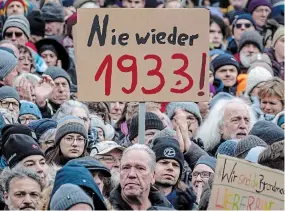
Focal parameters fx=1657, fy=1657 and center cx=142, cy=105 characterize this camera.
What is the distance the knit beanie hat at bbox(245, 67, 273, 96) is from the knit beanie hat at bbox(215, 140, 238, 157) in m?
3.92

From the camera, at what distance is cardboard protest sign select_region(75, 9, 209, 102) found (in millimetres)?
12195

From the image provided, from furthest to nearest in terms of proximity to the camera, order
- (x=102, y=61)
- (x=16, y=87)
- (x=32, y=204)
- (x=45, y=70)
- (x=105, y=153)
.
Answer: (x=45, y=70)
(x=16, y=87)
(x=105, y=153)
(x=102, y=61)
(x=32, y=204)

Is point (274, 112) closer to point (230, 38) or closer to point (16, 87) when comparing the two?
point (16, 87)

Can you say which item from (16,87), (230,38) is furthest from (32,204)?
(230,38)

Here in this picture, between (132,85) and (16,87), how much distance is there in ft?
12.0

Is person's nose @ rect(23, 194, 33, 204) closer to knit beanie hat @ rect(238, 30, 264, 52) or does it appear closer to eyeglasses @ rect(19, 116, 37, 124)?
eyeglasses @ rect(19, 116, 37, 124)

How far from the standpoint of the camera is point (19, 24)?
60.7 ft

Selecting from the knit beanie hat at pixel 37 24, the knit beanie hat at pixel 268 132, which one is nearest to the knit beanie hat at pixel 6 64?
the knit beanie hat at pixel 268 132

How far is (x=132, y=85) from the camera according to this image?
482 inches

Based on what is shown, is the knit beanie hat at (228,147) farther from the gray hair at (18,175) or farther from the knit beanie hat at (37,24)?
the knit beanie hat at (37,24)

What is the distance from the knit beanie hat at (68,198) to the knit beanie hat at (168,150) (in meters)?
2.76

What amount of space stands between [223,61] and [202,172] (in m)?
6.00

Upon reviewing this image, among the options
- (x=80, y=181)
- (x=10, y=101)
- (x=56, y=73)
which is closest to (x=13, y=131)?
(x=10, y=101)

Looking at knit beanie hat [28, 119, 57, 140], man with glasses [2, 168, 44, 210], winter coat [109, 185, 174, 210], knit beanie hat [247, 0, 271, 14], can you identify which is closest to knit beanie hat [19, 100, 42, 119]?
knit beanie hat [28, 119, 57, 140]
